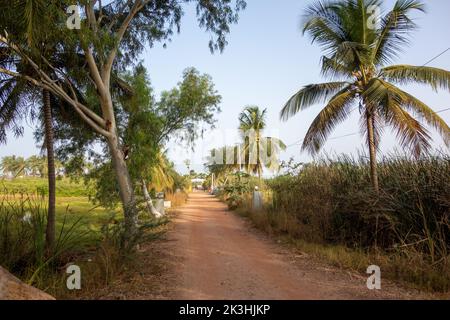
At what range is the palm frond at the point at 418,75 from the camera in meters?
8.67

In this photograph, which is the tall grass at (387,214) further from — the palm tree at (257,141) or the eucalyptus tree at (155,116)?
the palm tree at (257,141)

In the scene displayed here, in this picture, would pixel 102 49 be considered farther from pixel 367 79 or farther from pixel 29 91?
pixel 367 79

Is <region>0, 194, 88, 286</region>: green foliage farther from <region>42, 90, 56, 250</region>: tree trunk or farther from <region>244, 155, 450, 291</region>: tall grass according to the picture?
<region>244, 155, 450, 291</region>: tall grass

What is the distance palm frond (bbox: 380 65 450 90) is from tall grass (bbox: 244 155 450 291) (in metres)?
2.07

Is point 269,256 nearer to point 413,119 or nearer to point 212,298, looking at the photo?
point 212,298

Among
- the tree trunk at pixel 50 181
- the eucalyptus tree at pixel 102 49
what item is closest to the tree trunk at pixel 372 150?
the eucalyptus tree at pixel 102 49

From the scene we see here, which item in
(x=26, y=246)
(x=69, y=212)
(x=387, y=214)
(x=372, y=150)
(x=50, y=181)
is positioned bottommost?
(x=69, y=212)

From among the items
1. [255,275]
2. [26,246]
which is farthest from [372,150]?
[26,246]

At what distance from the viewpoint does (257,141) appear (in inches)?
1312

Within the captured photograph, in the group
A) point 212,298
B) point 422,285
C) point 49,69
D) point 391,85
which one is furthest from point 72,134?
point 422,285

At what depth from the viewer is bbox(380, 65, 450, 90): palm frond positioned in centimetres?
867

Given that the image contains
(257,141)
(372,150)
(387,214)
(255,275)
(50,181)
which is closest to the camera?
(255,275)

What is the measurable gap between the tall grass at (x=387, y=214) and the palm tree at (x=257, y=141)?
21279 millimetres

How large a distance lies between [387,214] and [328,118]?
3280 mm
